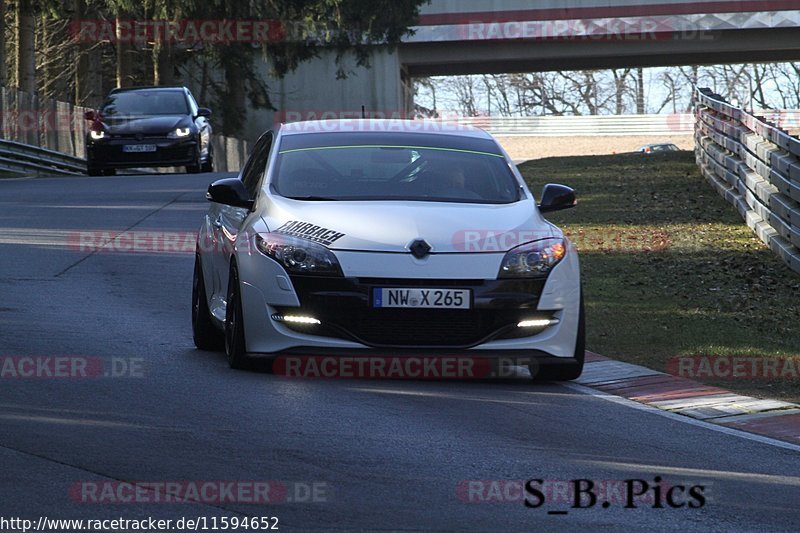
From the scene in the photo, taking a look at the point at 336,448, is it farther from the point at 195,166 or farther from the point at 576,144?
the point at 576,144

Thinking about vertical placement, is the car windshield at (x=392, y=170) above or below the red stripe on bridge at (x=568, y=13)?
above

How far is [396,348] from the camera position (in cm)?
890

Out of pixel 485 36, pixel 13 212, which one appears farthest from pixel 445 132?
pixel 485 36

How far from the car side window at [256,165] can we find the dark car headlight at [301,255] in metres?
1.09

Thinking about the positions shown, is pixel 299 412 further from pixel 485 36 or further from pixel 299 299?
pixel 485 36

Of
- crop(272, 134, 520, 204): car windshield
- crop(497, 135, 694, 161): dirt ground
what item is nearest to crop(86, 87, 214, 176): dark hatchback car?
crop(272, 134, 520, 204): car windshield

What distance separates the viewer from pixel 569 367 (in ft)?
30.6

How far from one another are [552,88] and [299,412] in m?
110

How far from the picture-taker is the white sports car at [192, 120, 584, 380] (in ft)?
29.0

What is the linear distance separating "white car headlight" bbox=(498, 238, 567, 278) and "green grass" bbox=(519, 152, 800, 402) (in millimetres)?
1469

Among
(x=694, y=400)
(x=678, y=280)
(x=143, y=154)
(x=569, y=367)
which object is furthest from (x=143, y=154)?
(x=694, y=400)

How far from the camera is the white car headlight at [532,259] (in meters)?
8.98

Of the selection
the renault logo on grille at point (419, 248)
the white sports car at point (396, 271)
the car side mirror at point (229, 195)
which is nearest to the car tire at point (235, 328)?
the white sports car at point (396, 271)

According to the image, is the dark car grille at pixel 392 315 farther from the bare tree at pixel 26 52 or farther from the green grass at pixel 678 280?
the bare tree at pixel 26 52
